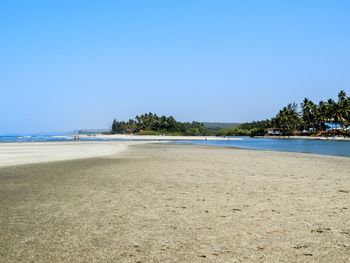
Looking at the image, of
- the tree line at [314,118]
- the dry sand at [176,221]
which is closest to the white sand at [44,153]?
the dry sand at [176,221]

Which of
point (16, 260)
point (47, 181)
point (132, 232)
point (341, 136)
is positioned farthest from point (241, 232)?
point (341, 136)

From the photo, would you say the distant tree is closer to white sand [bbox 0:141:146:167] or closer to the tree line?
the tree line

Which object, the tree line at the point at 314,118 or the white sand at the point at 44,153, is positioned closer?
the white sand at the point at 44,153

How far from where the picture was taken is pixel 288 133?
178 metres

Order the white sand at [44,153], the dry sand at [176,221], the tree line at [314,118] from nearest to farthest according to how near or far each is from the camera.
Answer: the dry sand at [176,221], the white sand at [44,153], the tree line at [314,118]

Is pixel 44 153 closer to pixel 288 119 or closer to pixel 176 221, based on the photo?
pixel 176 221

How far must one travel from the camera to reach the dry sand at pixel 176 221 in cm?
798

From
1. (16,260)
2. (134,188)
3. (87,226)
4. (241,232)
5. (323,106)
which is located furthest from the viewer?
(323,106)

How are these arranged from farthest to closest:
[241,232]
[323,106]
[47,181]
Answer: [323,106]
[47,181]
[241,232]

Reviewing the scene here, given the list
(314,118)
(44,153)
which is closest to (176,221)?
(44,153)

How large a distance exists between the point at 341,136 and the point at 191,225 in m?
148

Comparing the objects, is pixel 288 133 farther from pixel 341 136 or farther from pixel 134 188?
pixel 134 188

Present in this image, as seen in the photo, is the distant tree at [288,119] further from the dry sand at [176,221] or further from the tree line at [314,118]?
the dry sand at [176,221]

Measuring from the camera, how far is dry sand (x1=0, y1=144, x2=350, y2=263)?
7984 millimetres
